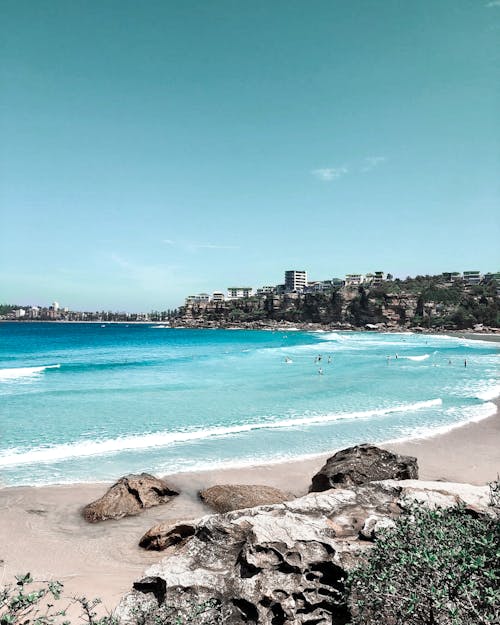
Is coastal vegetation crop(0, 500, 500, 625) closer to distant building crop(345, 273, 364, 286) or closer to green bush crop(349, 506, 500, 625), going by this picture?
green bush crop(349, 506, 500, 625)

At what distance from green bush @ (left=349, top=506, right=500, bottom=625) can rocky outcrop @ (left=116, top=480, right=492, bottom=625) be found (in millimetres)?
469

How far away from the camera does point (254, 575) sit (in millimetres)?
4066

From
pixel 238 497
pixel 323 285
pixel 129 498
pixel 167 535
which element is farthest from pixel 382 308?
pixel 167 535

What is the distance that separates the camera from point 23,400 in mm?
21266

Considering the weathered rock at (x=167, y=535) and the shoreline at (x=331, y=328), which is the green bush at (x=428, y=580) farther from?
the shoreline at (x=331, y=328)

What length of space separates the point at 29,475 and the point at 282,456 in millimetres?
6908

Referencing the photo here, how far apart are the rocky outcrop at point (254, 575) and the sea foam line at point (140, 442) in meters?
9.38

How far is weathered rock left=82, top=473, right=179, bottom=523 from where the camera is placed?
856cm

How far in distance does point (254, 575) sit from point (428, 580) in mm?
1696

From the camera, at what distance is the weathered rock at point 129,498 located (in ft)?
28.1

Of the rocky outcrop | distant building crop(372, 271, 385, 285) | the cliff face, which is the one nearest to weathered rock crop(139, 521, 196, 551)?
the rocky outcrop

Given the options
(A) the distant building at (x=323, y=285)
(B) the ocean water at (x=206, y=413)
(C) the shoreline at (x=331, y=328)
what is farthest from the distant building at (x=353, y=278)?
(B) the ocean water at (x=206, y=413)

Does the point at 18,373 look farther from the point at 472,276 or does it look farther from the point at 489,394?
the point at 472,276

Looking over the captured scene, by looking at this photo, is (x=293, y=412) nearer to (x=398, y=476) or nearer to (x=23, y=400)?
(x=398, y=476)
